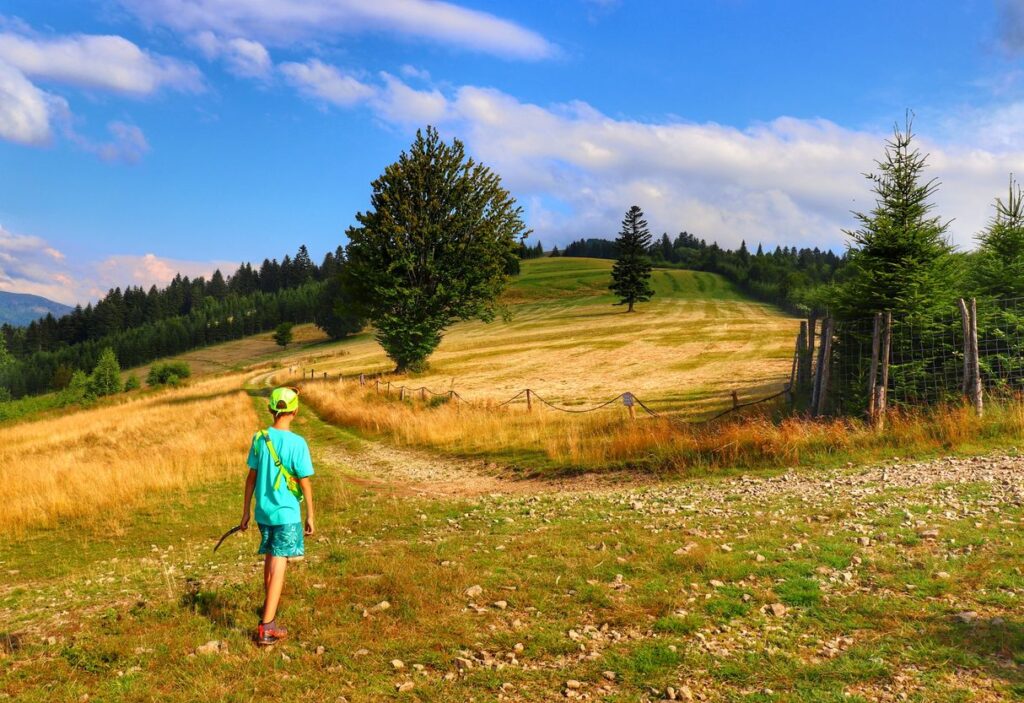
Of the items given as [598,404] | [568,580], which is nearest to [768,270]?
[598,404]

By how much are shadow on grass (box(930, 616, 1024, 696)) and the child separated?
Answer: 19.2ft

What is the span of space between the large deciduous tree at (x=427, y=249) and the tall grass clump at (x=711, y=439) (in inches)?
806

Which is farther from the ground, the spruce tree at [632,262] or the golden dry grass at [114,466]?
the spruce tree at [632,262]

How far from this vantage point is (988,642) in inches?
202

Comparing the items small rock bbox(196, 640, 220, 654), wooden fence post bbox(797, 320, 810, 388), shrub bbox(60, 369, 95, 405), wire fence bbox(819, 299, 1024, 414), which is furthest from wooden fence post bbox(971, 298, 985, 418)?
shrub bbox(60, 369, 95, 405)

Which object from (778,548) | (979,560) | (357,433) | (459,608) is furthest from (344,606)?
(357,433)

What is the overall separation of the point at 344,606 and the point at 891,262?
50.3 ft

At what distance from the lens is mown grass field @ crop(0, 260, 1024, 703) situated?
4914mm

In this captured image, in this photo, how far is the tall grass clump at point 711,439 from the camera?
13047 mm

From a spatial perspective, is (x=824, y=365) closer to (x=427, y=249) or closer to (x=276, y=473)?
(x=276, y=473)

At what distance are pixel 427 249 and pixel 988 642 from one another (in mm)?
37649

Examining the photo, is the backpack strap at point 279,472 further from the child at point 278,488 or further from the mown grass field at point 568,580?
the mown grass field at point 568,580

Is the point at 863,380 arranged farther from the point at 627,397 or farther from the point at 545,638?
the point at 545,638

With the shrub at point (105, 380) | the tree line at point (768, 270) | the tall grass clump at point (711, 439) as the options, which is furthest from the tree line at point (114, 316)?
the tall grass clump at point (711, 439)
